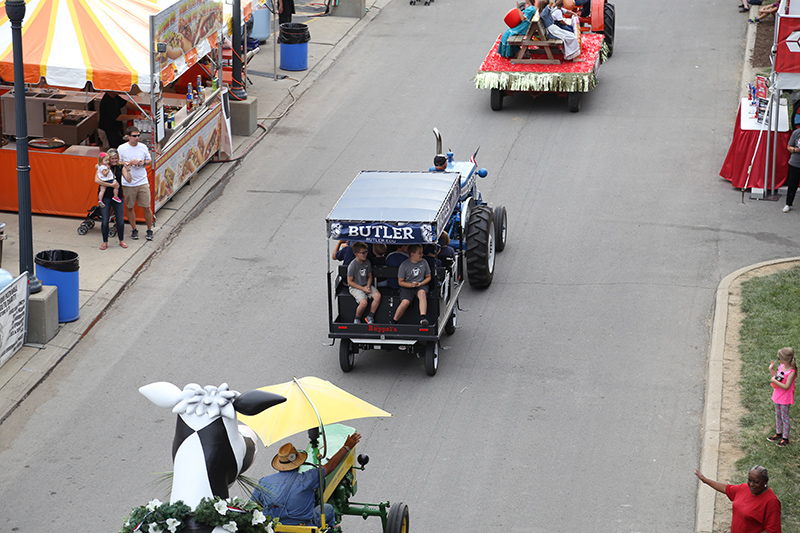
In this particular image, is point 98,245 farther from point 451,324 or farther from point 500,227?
point 500,227

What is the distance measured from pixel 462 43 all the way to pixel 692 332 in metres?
13.8

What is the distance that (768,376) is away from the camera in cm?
1230

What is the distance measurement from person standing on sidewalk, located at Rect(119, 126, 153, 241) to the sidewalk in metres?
0.40

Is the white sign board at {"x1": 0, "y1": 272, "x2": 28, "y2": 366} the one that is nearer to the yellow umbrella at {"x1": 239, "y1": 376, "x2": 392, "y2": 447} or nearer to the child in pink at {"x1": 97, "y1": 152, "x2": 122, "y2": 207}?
the child in pink at {"x1": 97, "y1": 152, "x2": 122, "y2": 207}

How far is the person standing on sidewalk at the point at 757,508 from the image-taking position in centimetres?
887

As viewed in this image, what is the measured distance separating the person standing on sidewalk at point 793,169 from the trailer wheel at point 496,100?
6.13 metres

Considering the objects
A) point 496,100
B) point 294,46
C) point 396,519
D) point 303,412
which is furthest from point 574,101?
point 303,412

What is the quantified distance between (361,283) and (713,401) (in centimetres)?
426

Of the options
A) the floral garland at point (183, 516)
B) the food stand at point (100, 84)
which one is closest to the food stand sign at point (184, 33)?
the food stand at point (100, 84)

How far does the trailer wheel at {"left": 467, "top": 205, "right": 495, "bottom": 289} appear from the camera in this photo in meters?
14.5

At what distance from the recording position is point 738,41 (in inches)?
1013

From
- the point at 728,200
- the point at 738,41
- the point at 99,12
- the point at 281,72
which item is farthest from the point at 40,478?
the point at 738,41

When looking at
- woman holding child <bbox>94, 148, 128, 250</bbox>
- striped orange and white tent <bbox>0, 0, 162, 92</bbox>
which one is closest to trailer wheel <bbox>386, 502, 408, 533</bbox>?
woman holding child <bbox>94, 148, 128, 250</bbox>

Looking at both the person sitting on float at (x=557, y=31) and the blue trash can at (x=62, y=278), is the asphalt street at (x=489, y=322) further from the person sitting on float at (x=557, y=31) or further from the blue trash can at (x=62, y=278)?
the person sitting on float at (x=557, y=31)
